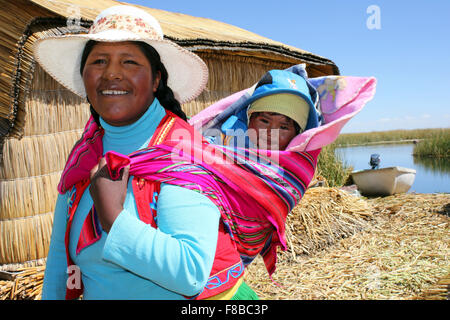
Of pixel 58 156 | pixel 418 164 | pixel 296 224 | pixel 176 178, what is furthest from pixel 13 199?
pixel 418 164

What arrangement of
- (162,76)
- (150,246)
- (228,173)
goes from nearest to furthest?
(150,246) < (228,173) < (162,76)

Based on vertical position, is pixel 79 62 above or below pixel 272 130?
above

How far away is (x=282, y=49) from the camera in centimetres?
560

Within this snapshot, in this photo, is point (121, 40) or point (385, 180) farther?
point (385, 180)

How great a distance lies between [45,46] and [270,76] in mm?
1007

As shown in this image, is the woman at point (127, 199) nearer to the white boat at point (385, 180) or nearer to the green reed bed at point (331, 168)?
the green reed bed at point (331, 168)

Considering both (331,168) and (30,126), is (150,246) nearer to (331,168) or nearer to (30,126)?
(30,126)

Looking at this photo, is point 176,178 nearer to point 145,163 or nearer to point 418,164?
point 145,163

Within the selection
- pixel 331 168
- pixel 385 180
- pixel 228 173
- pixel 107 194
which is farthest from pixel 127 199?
pixel 385 180

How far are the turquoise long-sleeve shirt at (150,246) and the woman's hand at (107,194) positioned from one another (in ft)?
0.13

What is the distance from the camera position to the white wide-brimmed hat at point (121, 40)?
1.24 m

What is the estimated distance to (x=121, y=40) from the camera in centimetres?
115

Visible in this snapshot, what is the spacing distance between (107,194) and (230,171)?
415mm

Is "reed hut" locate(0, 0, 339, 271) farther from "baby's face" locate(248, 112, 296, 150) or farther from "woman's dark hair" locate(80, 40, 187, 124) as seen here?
"baby's face" locate(248, 112, 296, 150)
